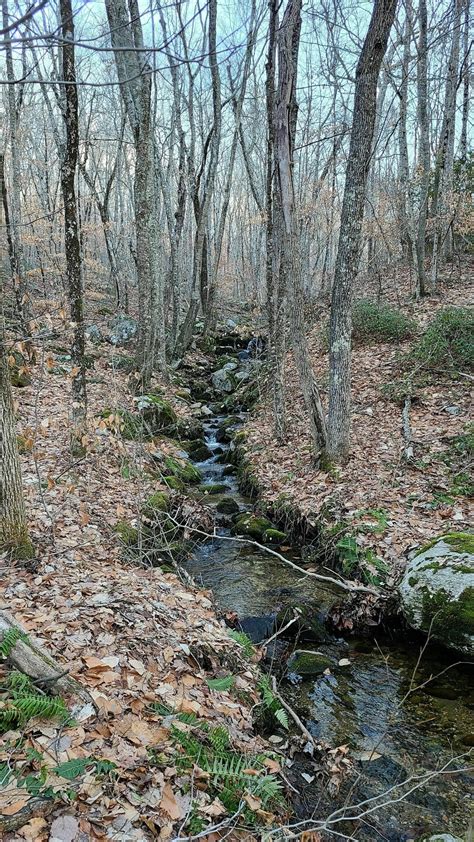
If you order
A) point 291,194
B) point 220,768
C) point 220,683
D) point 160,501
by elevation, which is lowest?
point 160,501

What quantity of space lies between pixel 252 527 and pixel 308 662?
289 centimetres

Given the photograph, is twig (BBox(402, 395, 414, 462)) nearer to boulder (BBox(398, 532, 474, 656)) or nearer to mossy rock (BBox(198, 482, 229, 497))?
boulder (BBox(398, 532, 474, 656))

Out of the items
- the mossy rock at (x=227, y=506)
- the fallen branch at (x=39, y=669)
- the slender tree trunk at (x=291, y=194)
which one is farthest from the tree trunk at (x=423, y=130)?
the fallen branch at (x=39, y=669)

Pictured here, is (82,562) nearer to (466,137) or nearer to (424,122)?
(424,122)

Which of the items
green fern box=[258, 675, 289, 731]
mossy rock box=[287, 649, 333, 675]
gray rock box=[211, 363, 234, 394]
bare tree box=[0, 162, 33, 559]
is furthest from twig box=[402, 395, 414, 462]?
gray rock box=[211, 363, 234, 394]

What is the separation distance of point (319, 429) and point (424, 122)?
9473mm

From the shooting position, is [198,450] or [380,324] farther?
[380,324]

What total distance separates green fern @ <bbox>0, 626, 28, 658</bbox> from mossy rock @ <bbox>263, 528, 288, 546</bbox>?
16.3 ft

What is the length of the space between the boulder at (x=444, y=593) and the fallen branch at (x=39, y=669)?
11.7 feet

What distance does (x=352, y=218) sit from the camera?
748 cm

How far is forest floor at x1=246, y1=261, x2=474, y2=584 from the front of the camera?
21.8ft

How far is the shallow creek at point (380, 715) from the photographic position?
354 cm

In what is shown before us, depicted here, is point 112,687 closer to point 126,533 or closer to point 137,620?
point 137,620

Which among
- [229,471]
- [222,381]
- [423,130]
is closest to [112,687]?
[229,471]
